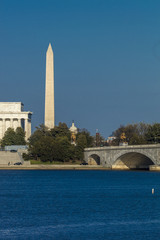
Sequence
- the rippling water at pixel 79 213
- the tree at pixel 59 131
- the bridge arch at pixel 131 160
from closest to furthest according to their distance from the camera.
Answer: the rippling water at pixel 79 213 → the bridge arch at pixel 131 160 → the tree at pixel 59 131

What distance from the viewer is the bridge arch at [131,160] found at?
→ 144 metres

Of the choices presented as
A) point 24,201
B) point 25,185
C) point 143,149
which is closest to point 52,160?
point 143,149

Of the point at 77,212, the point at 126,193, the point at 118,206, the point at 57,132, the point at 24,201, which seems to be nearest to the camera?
the point at 77,212

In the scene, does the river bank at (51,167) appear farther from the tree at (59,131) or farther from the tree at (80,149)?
the tree at (59,131)

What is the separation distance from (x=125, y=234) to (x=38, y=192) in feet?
120

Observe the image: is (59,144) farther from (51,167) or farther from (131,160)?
(131,160)

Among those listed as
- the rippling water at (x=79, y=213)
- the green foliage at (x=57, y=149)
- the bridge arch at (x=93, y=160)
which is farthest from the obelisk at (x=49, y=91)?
the rippling water at (x=79, y=213)

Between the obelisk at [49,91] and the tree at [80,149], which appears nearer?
the tree at [80,149]

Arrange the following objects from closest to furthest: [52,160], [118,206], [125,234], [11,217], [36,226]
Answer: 1. [125,234]
2. [36,226]
3. [11,217]
4. [118,206]
5. [52,160]

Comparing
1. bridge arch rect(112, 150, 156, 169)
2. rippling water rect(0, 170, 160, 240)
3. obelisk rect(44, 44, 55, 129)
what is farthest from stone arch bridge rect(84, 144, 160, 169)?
rippling water rect(0, 170, 160, 240)

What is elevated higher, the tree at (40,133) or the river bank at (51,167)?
the tree at (40,133)

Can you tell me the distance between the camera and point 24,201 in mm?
72375

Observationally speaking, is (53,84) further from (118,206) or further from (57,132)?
(118,206)

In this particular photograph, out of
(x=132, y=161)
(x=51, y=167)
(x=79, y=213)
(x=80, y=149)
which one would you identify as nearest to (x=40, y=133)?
(x=80, y=149)
